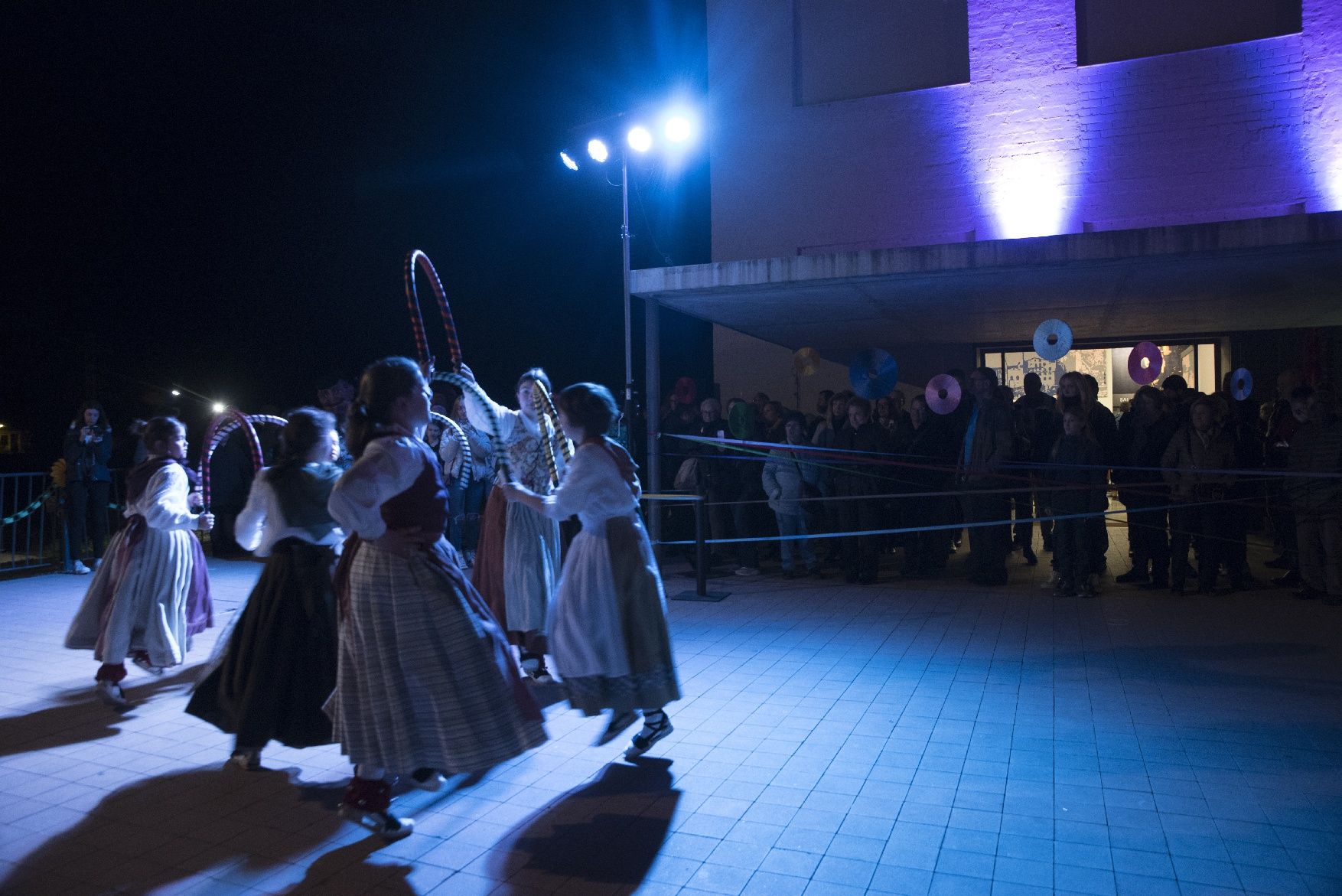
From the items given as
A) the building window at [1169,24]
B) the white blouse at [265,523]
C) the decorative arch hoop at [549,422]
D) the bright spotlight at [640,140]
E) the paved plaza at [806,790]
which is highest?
the building window at [1169,24]

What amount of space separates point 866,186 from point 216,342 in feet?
59.0

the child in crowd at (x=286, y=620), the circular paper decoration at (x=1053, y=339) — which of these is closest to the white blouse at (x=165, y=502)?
the child in crowd at (x=286, y=620)

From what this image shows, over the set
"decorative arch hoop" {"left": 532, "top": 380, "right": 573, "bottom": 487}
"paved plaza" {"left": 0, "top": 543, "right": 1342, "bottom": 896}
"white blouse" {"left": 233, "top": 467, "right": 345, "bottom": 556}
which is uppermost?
"decorative arch hoop" {"left": 532, "top": 380, "right": 573, "bottom": 487}

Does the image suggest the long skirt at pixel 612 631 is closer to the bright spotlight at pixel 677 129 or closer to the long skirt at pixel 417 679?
the long skirt at pixel 417 679

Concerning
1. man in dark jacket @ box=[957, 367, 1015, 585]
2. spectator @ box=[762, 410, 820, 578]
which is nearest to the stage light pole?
spectator @ box=[762, 410, 820, 578]

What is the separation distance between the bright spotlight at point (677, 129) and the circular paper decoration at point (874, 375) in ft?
11.9

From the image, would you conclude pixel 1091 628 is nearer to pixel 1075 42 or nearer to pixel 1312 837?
pixel 1312 837

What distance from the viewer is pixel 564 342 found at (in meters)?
29.2

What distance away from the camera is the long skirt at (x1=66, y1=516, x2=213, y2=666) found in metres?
5.68

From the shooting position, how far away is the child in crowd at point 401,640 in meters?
3.55

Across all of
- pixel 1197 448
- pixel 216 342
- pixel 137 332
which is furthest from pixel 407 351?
pixel 1197 448

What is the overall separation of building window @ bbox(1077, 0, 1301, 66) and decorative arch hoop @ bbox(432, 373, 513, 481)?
42.2 ft

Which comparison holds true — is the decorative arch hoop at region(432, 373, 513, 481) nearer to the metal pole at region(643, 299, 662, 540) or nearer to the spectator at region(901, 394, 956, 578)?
the metal pole at region(643, 299, 662, 540)

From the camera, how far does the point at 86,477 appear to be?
38.3ft
